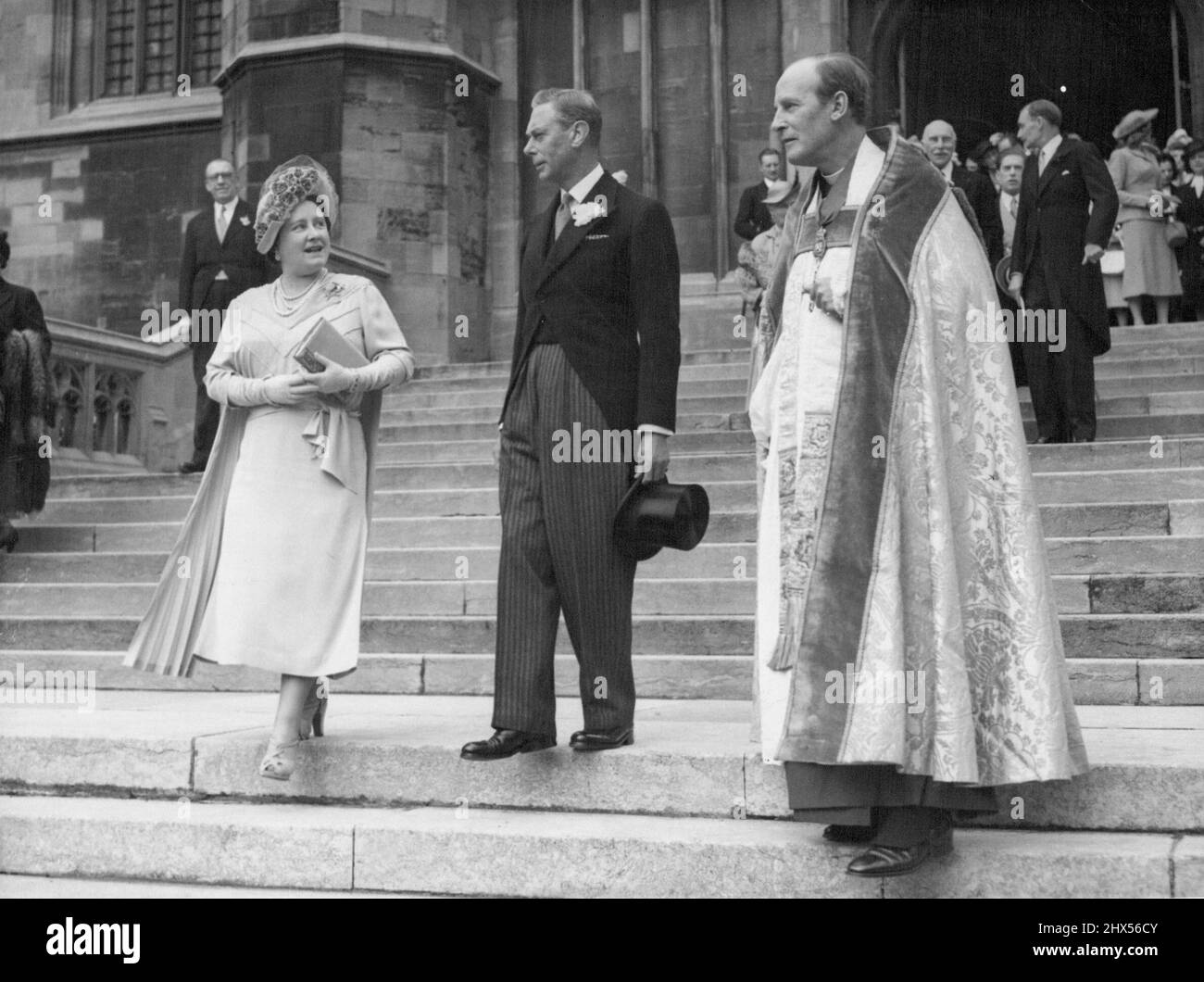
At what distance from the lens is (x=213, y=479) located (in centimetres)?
491

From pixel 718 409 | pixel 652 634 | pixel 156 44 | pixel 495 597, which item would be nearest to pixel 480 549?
pixel 495 597

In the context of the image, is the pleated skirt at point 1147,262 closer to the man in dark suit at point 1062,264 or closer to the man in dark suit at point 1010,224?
the man in dark suit at point 1010,224

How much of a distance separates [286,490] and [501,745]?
101 cm

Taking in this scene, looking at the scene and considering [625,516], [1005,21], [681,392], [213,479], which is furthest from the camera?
[1005,21]

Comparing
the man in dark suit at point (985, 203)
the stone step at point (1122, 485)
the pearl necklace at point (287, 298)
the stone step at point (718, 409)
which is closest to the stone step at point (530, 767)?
the pearl necklace at point (287, 298)

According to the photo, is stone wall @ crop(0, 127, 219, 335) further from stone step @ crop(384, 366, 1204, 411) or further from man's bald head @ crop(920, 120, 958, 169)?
man's bald head @ crop(920, 120, 958, 169)

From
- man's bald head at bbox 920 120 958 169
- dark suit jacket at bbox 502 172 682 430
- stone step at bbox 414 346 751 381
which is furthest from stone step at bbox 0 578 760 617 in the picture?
stone step at bbox 414 346 751 381

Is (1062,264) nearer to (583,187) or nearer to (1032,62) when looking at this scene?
(583,187)

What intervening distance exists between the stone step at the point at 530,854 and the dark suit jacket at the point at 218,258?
545 centimetres

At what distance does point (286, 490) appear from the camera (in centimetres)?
470
